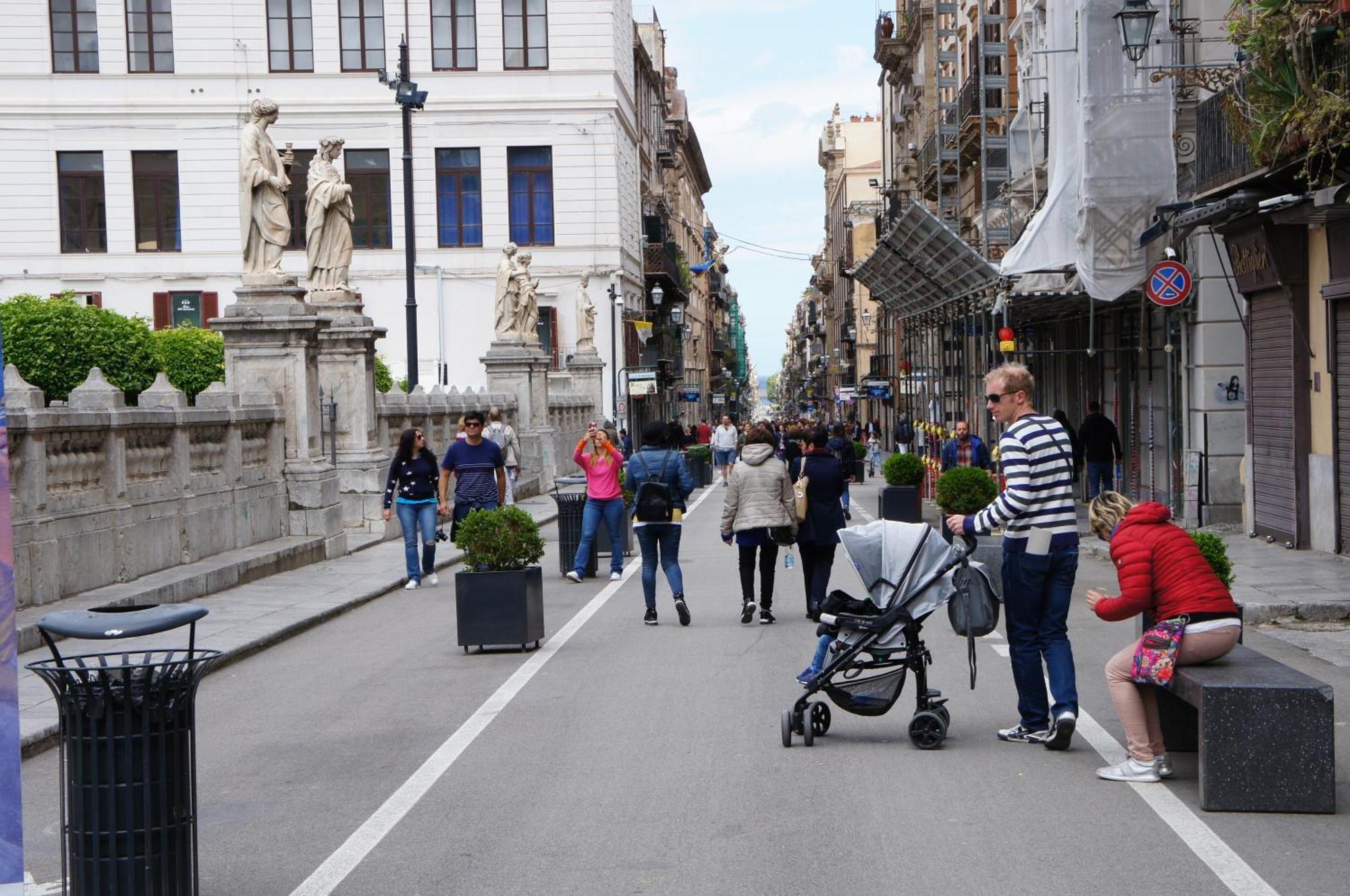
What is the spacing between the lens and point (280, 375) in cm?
2070

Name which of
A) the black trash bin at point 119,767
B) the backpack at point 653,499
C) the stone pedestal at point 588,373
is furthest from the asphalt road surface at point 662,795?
the stone pedestal at point 588,373

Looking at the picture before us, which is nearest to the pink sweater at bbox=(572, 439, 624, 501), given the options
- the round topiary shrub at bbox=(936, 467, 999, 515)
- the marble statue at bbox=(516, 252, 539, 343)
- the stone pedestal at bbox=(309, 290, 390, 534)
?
the round topiary shrub at bbox=(936, 467, 999, 515)

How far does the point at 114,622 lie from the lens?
218 inches

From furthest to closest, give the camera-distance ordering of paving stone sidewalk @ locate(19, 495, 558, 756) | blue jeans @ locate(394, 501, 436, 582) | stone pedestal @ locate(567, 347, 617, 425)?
stone pedestal @ locate(567, 347, 617, 425) < blue jeans @ locate(394, 501, 436, 582) < paving stone sidewalk @ locate(19, 495, 558, 756)

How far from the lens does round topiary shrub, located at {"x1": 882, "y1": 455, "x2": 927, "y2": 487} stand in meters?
25.7

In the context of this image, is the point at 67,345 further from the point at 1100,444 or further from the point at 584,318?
the point at 1100,444

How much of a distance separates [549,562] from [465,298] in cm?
3172

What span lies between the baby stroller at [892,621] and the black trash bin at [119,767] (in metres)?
3.95

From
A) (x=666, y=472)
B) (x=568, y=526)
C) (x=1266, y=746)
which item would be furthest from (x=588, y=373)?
(x=1266, y=746)

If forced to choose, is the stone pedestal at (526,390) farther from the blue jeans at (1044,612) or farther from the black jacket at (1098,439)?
the blue jeans at (1044,612)

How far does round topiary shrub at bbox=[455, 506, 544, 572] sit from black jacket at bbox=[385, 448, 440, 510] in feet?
16.6

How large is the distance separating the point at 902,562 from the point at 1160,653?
1564 mm

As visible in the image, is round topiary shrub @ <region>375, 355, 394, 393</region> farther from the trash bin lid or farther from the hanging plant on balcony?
the trash bin lid

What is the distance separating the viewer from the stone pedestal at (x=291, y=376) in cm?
2022
